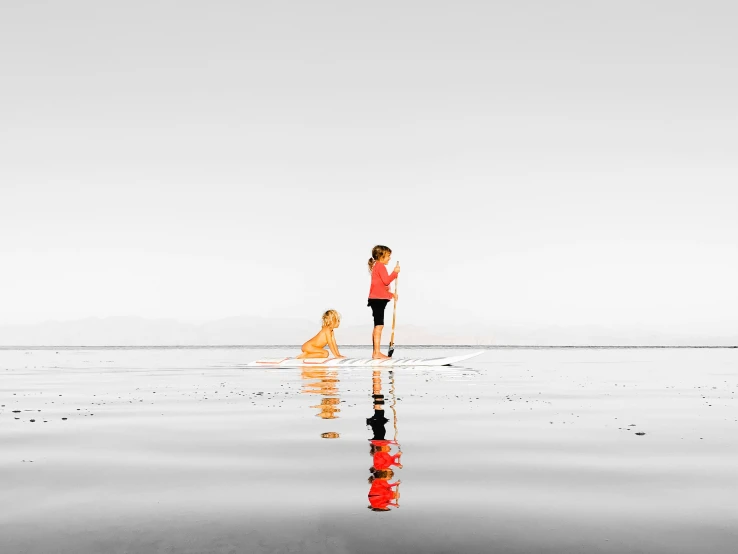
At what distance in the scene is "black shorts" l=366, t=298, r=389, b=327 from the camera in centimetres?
2031

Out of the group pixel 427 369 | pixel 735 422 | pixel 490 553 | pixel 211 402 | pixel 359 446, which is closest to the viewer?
pixel 490 553

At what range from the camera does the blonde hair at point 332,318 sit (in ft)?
67.3

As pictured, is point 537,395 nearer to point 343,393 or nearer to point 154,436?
point 343,393

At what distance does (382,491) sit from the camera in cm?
450

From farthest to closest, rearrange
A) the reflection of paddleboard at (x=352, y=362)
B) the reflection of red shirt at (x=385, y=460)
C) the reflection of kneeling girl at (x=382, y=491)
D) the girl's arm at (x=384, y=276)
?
the girl's arm at (x=384, y=276) → the reflection of paddleboard at (x=352, y=362) → the reflection of red shirt at (x=385, y=460) → the reflection of kneeling girl at (x=382, y=491)

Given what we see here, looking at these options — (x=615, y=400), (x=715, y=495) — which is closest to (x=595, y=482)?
(x=715, y=495)

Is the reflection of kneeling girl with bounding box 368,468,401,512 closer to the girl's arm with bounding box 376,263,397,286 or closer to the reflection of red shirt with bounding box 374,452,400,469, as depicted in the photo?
the reflection of red shirt with bounding box 374,452,400,469

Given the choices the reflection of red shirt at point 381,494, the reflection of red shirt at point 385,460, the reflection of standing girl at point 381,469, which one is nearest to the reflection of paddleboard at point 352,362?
the reflection of standing girl at point 381,469

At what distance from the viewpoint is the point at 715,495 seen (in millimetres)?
4461

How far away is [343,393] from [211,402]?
7.12 feet

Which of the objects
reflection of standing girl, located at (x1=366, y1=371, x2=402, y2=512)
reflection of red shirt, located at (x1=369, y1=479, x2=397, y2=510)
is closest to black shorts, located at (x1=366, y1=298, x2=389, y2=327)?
reflection of standing girl, located at (x1=366, y1=371, x2=402, y2=512)

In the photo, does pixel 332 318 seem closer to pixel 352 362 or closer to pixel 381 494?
pixel 352 362

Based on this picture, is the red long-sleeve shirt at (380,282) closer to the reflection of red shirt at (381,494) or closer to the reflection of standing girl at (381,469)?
the reflection of standing girl at (381,469)

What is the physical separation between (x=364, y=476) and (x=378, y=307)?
15.4 m
